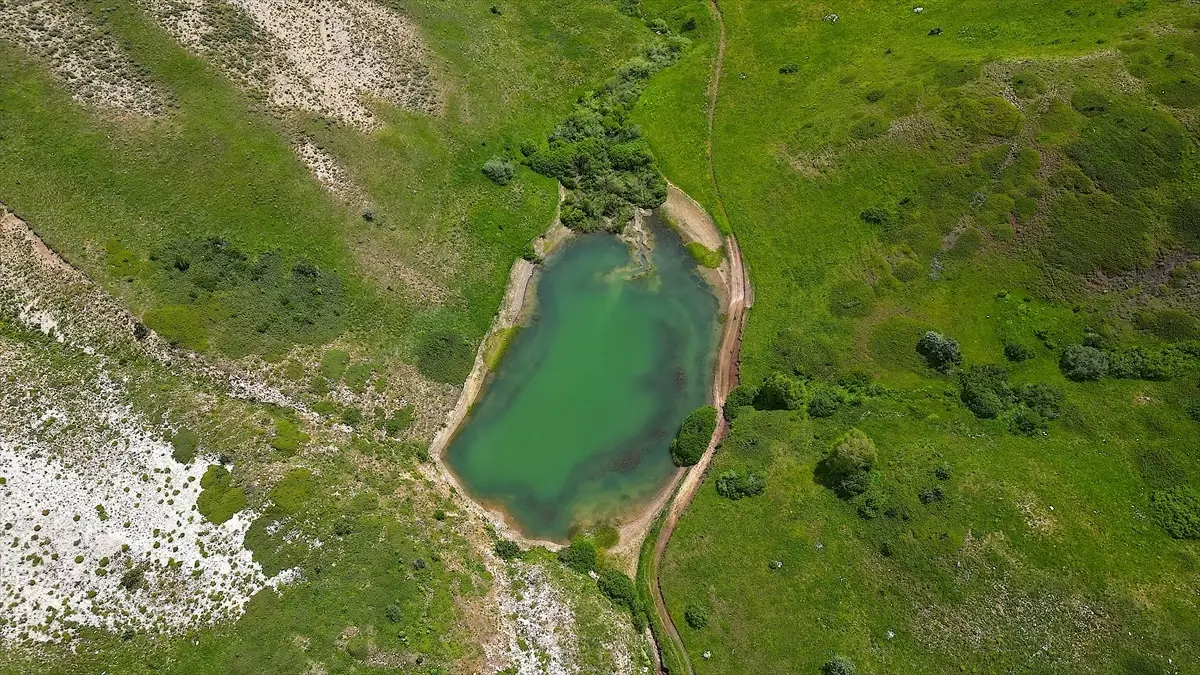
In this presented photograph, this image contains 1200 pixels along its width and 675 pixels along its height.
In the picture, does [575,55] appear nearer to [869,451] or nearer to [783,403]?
[783,403]

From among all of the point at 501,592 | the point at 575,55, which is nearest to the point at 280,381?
the point at 501,592

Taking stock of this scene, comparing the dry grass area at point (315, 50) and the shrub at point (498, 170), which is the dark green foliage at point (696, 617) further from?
the dry grass area at point (315, 50)

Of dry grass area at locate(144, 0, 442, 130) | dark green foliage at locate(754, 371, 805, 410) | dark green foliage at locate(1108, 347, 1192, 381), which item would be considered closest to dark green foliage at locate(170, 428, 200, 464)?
dry grass area at locate(144, 0, 442, 130)

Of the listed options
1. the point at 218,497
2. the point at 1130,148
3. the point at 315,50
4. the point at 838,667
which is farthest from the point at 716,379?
the point at 315,50

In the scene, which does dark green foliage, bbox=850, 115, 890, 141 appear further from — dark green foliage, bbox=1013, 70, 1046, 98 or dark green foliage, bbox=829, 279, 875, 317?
dark green foliage, bbox=829, 279, 875, 317

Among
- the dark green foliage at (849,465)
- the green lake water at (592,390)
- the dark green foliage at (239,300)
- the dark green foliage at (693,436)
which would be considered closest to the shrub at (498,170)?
the green lake water at (592,390)

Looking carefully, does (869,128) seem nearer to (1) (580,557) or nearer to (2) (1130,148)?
(2) (1130,148)
